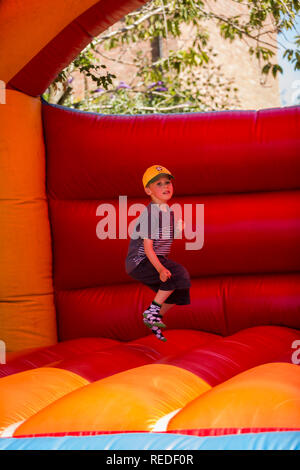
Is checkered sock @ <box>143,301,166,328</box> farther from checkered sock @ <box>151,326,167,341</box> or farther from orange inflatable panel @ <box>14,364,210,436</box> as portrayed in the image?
orange inflatable panel @ <box>14,364,210,436</box>

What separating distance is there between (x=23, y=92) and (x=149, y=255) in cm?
79

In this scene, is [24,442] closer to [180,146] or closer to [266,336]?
[266,336]

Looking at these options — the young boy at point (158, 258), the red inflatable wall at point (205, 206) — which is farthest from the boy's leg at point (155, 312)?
the red inflatable wall at point (205, 206)

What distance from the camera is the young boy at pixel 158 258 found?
223 centimetres

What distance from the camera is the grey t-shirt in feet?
7.36

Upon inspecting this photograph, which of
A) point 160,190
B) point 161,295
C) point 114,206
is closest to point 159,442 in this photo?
point 161,295

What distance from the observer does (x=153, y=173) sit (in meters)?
2.33

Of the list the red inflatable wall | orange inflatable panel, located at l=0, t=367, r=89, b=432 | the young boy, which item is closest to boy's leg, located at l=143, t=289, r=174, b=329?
the young boy

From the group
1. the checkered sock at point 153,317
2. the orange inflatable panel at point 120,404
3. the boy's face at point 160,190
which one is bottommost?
the orange inflatable panel at point 120,404

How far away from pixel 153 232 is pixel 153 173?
0.24 m

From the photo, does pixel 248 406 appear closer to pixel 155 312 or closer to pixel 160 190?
pixel 155 312

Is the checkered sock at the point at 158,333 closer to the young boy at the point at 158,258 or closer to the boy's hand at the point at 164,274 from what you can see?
the young boy at the point at 158,258

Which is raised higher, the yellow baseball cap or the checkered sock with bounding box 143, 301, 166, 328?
the yellow baseball cap

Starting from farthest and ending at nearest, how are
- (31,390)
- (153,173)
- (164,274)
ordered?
(153,173)
(164,274)
(31,390)
